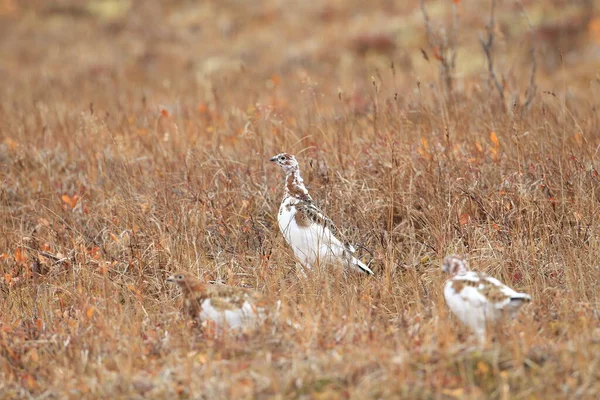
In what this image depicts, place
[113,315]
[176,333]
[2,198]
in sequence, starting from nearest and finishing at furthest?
[176,333], [113,315], [2,198]

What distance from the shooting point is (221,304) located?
4289 mm

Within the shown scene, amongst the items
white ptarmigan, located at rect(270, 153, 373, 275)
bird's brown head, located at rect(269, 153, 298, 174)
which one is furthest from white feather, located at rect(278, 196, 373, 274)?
bird's brown head, located at rect(269, 153, 298, 174)

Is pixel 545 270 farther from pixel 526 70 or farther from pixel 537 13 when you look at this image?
pixel 537 13

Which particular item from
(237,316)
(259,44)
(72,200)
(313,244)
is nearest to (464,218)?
(313,244)

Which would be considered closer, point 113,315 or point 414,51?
point 113,315

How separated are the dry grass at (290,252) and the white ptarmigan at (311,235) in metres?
0.16

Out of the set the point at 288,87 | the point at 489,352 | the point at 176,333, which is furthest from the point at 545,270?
the point at 288,87

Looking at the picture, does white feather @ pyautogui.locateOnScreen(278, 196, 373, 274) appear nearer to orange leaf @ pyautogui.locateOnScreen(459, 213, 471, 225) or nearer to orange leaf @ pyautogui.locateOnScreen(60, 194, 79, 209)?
Answer: orange leaf @ pyautogui.locateOnScreen(459, 213, 471, 225)

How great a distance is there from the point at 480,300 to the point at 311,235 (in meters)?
1.60

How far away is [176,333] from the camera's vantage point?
4.37 metres

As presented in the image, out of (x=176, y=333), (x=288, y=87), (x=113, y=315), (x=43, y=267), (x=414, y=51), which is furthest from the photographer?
(x=414, y=51)

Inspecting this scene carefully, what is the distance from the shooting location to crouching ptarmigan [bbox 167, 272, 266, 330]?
13.9ft

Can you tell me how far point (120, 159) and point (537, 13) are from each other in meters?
11.7

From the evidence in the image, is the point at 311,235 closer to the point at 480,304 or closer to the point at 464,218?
the point at 464,218
